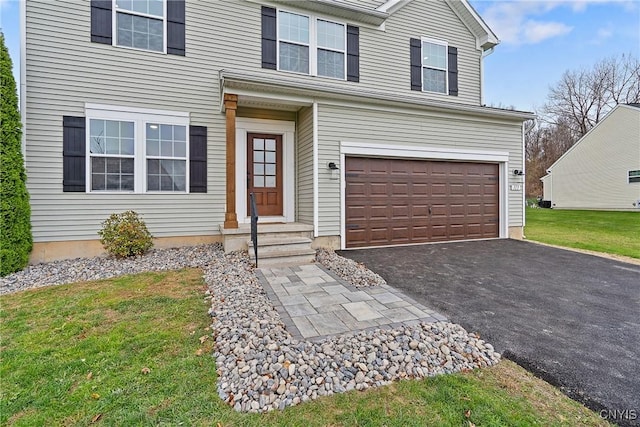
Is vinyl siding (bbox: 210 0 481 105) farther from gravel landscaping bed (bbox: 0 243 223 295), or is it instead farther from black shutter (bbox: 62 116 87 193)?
gravel landscaping bed (bbox: 0 243 223 295)

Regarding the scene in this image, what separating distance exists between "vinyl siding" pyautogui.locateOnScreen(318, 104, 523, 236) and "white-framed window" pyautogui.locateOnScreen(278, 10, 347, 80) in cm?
177

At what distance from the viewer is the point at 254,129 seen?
7.31m

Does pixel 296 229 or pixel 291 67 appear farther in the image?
pixel 291 67

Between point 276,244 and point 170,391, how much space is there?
3607 mm

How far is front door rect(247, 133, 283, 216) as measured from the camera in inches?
291

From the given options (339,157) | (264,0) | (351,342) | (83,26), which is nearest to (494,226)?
(339,157)

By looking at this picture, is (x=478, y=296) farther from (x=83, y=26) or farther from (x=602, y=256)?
(x=83, y=26)

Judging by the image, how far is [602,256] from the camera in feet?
21.8

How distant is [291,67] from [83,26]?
14.0 ft

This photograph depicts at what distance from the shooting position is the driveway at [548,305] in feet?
7.69

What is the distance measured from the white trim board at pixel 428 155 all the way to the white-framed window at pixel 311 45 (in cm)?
235

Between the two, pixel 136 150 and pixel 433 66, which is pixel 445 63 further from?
pixel 136 150

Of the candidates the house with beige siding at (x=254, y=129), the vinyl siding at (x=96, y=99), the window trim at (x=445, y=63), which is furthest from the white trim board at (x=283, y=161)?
the window trim at (x=445, y=63)

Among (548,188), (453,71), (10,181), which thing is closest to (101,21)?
(10,181)
